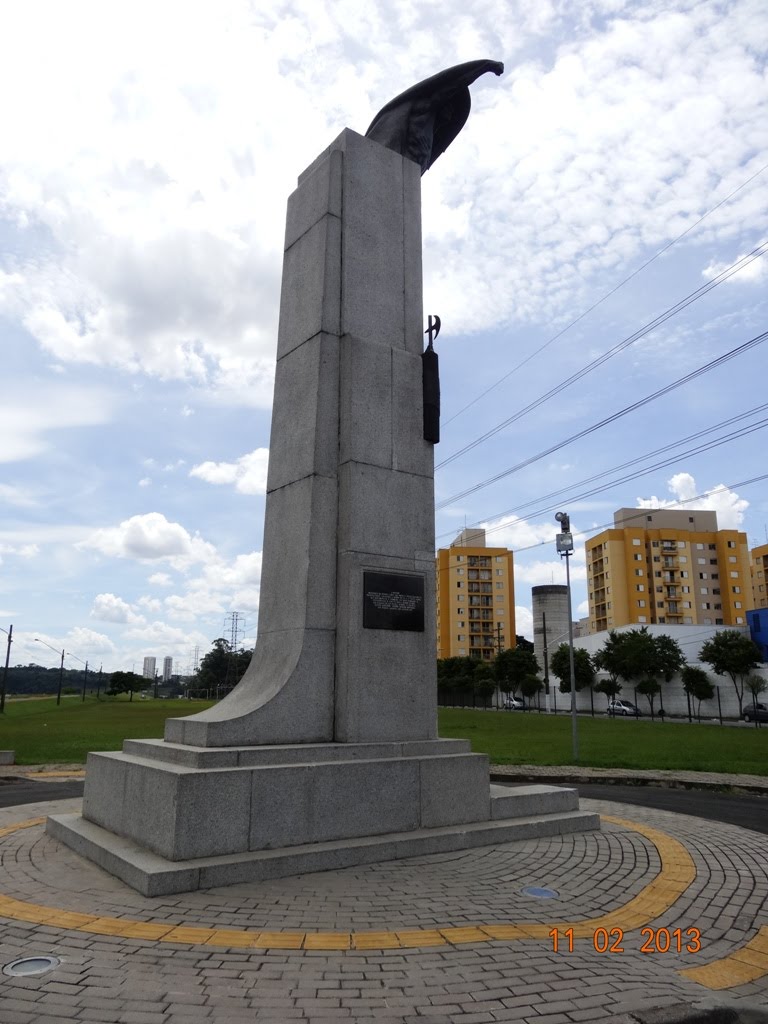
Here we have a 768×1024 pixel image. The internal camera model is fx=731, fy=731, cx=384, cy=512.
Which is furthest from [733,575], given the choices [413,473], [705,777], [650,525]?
[413,473]

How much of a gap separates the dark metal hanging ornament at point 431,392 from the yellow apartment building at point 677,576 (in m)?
93.7

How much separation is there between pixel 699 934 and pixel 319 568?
507 centimetres

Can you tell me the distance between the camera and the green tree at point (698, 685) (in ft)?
199

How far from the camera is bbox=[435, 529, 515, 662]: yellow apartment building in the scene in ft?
381

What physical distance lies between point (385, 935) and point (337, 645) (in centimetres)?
374

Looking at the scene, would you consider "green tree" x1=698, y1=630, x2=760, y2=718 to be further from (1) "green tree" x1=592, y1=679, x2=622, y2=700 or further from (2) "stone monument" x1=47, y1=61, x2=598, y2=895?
(2) "stone monument" x1=47, y1=61, x2=598, y2=895

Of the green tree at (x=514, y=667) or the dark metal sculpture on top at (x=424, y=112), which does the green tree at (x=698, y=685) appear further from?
the dark metal sculpture on top at (x=424, y=112)

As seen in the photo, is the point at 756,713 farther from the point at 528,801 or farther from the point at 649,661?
the point at 528,801

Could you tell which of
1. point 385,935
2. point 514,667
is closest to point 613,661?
point 514,667

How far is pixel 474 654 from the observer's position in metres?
116

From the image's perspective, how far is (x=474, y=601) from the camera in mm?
117875

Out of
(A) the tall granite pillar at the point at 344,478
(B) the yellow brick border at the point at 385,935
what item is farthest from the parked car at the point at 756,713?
(B) the yellow brick border at the point at 385,935

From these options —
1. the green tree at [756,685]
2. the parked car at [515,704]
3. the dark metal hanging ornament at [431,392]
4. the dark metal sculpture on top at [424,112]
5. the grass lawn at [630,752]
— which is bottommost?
the parked car at [515,704]

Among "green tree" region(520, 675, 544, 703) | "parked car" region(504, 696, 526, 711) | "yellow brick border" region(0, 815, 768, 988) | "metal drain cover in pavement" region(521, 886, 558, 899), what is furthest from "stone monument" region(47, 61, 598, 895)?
"parked car" region(504, 696, 526, 711)
